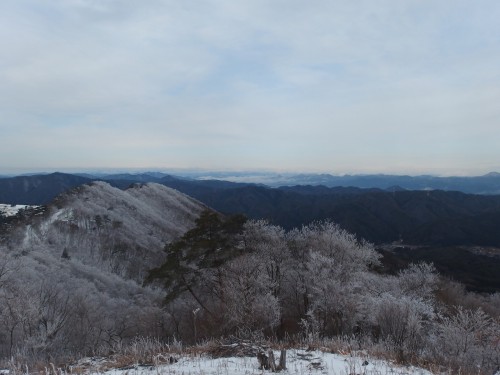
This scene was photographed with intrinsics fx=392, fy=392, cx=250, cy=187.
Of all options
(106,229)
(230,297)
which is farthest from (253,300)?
(106,229)

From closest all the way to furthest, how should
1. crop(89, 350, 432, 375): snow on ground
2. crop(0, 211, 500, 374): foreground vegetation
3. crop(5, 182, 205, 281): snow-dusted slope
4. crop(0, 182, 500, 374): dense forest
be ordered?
1. crop(89, 350, 432, 375): snow on ground
2. crop(0, 182, 500, 374): dense forest
3. crop(0, 211, 500, 374): foreground vegetation
4. crop(5, 182, 205, 281): snow-dusted slope

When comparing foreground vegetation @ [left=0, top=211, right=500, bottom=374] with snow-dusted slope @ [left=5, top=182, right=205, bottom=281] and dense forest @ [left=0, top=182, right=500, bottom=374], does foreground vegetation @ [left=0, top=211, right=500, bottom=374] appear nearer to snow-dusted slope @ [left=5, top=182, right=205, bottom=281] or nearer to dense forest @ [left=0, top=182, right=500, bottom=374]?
dense forest @ [left=0, top=182, right=500, bottom=374]

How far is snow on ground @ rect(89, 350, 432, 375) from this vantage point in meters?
6.22

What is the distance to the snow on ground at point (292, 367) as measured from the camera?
622cm

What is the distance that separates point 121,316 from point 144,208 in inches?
2015

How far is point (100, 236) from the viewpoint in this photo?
72750 mm

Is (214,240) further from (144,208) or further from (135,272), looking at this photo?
(144,208)

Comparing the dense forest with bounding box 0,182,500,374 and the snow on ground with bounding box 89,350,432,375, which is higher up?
the snow on ground with bounding box 89,350,432,375

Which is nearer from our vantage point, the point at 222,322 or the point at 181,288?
the point at 222,322

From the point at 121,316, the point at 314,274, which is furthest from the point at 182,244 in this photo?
the point at 121,316

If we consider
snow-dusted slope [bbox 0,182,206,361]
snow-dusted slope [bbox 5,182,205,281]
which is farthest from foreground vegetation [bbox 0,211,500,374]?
snow-dusted slope [bbox 5,182,205,281]

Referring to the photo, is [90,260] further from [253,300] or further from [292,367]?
[292,367]

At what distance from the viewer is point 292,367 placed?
6.70m

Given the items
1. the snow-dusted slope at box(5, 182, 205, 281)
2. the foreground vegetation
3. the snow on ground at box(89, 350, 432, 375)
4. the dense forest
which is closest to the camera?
the snow on ground at box(89, 350, 432, 375)
